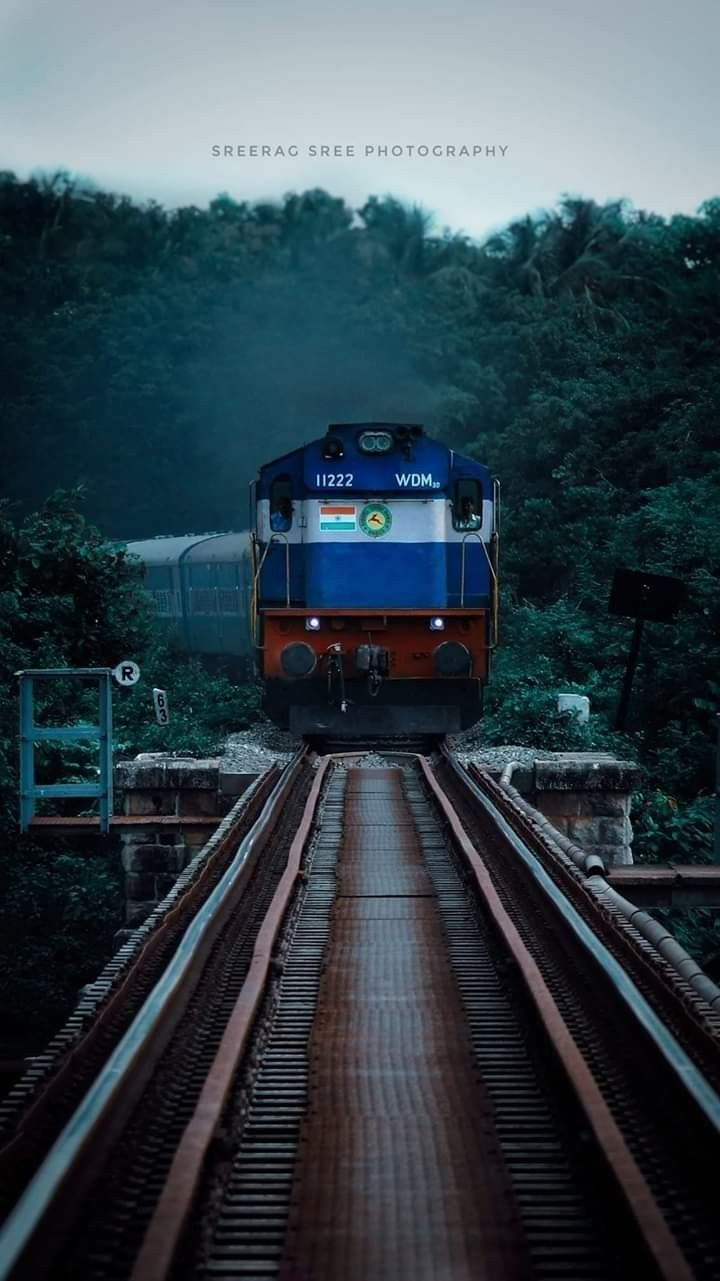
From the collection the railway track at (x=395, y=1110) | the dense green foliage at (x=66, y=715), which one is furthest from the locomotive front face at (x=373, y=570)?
the railway track at (x=395, y=1110)

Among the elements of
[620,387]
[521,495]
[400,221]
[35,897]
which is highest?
[400,221]

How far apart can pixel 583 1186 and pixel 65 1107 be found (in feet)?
4.92

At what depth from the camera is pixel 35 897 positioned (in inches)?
556

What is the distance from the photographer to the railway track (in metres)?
3.38

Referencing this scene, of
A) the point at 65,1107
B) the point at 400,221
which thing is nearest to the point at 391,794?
the point at 65,1107

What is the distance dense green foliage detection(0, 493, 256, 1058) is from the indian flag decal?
8.61 ft

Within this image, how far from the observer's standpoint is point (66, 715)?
56.1 feet

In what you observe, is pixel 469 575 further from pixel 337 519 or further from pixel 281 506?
pixel 281 506

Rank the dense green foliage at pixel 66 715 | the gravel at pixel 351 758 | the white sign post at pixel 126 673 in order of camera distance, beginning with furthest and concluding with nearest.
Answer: the dense green foliage at pixel 66 715
the gravel at pixel 351 758
the white sign post at pixel 126 673

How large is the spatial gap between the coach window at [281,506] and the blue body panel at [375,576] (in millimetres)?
404

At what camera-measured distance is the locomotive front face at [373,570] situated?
14.5 m

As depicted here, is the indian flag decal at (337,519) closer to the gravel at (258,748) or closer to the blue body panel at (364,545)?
the blue body panel at (364,545)

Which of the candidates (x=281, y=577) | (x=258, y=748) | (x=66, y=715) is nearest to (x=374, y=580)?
(x=281, y=577)

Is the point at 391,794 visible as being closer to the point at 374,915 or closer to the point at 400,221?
the point at 374,915
